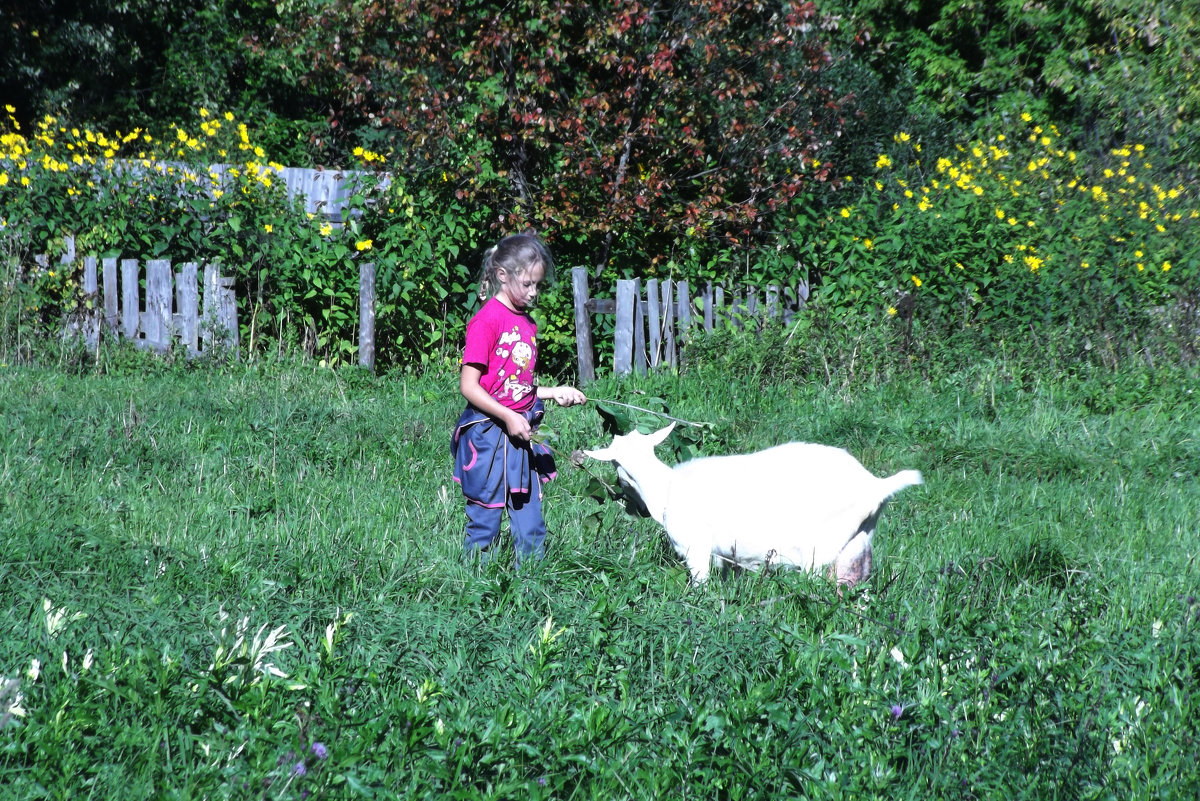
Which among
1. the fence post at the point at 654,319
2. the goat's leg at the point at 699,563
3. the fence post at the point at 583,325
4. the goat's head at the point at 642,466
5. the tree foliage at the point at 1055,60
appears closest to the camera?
the goat's leg at the point at 699,563

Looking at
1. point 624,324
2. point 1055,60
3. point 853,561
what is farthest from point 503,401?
point 1055,60

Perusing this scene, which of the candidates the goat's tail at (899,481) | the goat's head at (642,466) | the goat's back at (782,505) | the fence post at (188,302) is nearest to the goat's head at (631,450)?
Result: the goat's head at (642,466)

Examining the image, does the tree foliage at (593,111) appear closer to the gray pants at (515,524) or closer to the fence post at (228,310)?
the fence post at (228,310)

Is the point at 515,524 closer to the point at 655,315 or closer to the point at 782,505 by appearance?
the point at 782,505

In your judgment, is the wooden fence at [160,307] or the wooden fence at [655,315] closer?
the wooden fence at [160,307]

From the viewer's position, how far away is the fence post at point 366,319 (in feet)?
24.9

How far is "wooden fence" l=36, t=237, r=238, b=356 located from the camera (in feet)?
25.0

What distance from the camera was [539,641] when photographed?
8.93 feet

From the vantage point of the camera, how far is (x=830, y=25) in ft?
29.6

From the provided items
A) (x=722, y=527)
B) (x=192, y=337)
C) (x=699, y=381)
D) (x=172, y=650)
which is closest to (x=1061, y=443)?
(x=699, y=381)

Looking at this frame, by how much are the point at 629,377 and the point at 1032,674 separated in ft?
16.3

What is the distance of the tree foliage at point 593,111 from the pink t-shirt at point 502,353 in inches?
171

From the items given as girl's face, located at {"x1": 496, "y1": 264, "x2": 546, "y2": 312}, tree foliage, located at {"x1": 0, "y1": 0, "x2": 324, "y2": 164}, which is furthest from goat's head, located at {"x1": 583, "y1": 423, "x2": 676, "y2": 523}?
tree foliage, located at {"x1": 0, "y1": 0, "x2": 324, "y2": 164}

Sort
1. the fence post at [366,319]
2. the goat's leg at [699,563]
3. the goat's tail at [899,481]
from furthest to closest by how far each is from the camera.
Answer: the fence post at [366,319] < the goat's leg at [699,563] < the goat's tail at [899,481]
